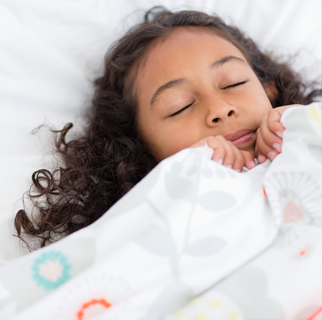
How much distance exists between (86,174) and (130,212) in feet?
1.33

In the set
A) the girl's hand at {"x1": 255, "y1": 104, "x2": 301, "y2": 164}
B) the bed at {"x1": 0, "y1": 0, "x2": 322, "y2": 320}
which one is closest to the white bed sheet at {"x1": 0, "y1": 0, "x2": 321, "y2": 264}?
the bed at {"x1": 0, "y1": 0, "x2": 322, "y2": 320}

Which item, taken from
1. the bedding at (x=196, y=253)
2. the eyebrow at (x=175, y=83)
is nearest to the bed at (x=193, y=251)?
the bedding at (x=196, y=253)

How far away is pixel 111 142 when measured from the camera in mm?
1230

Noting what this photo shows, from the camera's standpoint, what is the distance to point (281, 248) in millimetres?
725

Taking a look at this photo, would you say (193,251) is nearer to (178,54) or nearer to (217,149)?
(217,149)

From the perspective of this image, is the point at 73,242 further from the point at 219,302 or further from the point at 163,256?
the point at 219,302

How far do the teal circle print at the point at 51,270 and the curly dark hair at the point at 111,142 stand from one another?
0.80 ft

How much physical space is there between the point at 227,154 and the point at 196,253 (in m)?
0.27

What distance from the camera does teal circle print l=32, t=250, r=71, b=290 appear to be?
0.72m

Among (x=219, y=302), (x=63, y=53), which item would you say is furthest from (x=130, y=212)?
(x=63, y=53)

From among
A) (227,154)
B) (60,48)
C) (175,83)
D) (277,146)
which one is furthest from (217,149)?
(60,48)

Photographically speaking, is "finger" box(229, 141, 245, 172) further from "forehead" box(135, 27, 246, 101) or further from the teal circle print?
the teal circle print

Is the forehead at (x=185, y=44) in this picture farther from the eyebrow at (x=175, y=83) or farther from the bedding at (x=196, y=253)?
the bedding at (x=196, y=253)

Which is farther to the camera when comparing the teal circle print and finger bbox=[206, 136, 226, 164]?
finger bbox=[206, 136, 226, 164]
